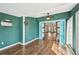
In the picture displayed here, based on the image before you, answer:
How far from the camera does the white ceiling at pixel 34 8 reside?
156 cm

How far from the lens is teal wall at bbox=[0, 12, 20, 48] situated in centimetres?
159

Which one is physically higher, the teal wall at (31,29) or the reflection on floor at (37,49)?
the teal wall at (31,29)

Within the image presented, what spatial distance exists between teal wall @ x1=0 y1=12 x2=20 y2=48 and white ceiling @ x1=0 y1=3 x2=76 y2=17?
0.08m

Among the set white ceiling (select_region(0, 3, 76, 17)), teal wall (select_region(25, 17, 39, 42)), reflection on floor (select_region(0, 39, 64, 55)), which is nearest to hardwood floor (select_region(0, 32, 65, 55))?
reflection on floor (select_region(0, 39, 64, 55))

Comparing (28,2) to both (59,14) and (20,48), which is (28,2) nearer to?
(59,14)

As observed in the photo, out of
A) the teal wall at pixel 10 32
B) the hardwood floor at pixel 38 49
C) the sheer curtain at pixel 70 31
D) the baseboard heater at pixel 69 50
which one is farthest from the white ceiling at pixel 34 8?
the baseboard heater at pixel 69 50

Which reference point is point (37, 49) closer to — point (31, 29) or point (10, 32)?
point (31, 29)

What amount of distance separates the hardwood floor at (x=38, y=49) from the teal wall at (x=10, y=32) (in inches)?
4.6

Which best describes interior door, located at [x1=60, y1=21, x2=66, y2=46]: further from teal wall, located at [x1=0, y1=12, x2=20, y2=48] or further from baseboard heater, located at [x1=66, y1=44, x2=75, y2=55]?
teal wall, located at [x1=0, y1=12, x2=20, y2=48]

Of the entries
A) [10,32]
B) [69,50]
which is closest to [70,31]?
[69,50]

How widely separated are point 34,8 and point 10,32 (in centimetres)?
56

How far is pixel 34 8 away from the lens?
166 cm

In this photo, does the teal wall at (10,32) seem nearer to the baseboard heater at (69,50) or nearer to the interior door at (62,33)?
the interior door at (62,33)

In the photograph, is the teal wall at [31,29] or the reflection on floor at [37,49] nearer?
the reflection on floor at [37,49]
